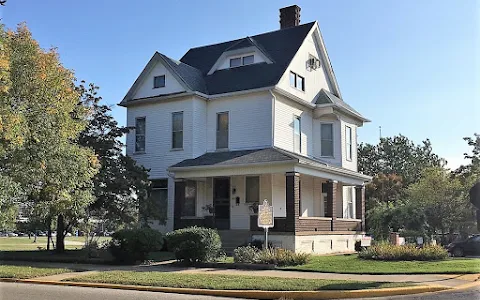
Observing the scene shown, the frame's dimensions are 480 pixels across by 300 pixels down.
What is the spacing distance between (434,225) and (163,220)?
Result: 20.8m

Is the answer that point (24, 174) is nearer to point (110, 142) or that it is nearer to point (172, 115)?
point (110, 142)

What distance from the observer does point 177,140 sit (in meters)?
28.1

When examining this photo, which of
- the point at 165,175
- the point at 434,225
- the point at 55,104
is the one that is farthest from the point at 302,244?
the point at 434,225

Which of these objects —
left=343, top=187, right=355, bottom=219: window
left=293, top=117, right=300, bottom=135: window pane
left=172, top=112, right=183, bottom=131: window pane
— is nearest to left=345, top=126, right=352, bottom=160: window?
left=343, top=187, right=355, bottom=219: window

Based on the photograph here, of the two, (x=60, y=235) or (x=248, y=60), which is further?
(x=248, y=60)

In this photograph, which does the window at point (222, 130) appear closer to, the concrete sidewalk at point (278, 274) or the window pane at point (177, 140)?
the window pane at point (177, 140)

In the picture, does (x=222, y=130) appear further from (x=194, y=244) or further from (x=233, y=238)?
(x=194, y=244)

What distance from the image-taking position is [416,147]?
7106cm

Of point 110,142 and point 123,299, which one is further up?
point 110,142

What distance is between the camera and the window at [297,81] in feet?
92.6

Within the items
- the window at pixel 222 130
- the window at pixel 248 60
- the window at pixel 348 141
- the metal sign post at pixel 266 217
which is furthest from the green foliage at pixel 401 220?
the metal sign post at pixel 266 217

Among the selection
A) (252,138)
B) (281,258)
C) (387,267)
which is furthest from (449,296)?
(252,138)

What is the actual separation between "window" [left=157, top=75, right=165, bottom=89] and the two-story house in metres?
0.06

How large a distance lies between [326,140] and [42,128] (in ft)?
57.4
